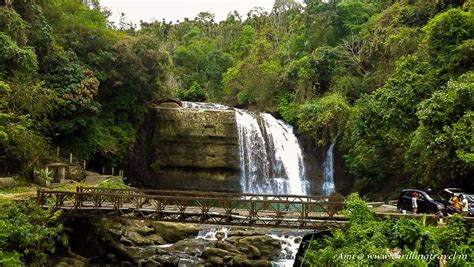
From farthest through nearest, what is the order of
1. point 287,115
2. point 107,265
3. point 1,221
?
1. point 287,115
2. point 107,265
3. point 1,221

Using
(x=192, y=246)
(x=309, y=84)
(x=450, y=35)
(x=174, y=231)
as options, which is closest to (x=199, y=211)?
(x=192, y=246)

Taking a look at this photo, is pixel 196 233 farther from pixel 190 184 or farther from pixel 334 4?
pixel 334 4

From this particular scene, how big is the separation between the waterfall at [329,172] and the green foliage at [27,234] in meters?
20.9

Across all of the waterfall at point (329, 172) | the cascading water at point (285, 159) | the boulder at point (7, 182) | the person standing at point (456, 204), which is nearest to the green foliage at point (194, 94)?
the cascading water at point (285, 159)

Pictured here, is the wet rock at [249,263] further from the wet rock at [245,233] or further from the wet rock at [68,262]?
the wet rock at [68,262]

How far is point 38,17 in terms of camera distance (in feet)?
82.6

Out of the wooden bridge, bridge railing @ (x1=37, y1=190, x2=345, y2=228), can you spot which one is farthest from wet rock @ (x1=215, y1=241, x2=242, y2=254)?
bridge railing @ (x1=37, y1=190, x2=345, y2=228)

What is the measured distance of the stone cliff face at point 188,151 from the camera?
1278 inches

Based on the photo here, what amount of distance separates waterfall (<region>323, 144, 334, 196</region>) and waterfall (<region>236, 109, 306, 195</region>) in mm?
1721

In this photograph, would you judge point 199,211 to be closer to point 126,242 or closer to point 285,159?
point 126,242

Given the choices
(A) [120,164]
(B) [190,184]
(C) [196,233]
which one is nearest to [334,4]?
(B) [190,184]

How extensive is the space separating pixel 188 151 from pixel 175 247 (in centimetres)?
1371

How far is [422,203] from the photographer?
1639 cm

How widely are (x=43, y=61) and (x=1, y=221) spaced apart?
50.9 feet
